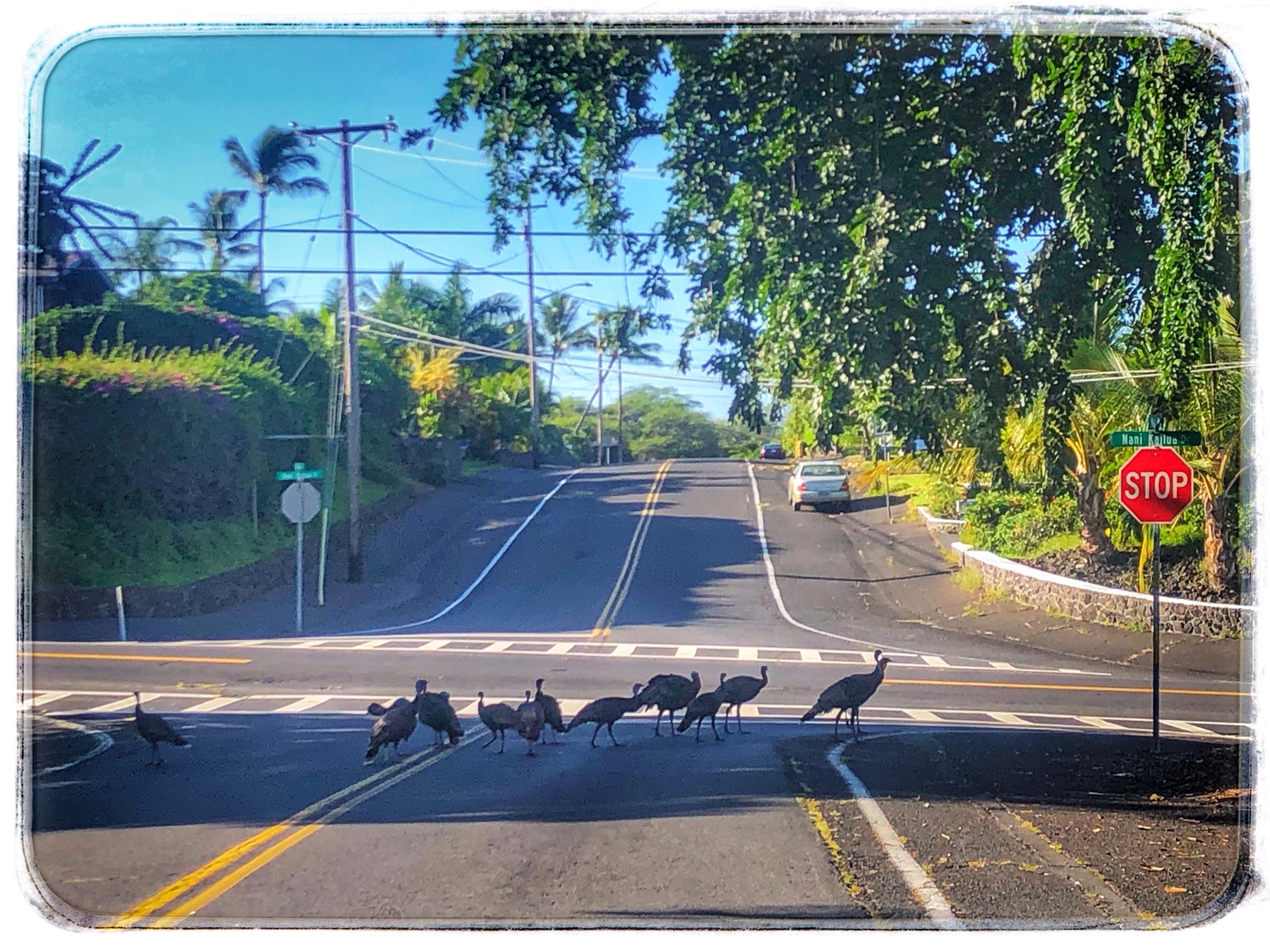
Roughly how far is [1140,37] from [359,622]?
165 inches

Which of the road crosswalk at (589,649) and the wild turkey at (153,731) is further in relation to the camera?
the road crosswalk at (589,649)

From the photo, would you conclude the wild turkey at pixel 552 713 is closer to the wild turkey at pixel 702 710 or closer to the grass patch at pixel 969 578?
the wild turkey at pixel 702 710

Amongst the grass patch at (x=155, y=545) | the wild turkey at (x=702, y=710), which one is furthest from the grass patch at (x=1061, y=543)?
the grass patch at (x=155, y=545)

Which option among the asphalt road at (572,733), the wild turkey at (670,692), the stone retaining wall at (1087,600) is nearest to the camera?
the asphalt road at (572,733)

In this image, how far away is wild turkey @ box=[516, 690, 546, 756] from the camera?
572 centimetres

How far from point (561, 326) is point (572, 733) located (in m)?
2.05

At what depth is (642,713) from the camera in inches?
217

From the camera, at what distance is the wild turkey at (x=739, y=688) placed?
17.7 feet

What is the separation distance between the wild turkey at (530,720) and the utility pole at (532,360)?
121 cm

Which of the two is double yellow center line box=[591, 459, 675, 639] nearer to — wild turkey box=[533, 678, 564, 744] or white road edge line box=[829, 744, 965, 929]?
wild turkey box=[533, 678, 564, 744]

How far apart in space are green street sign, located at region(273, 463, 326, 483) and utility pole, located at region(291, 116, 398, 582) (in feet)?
0.52

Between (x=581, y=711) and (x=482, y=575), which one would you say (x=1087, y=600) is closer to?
(x=581, y=711)

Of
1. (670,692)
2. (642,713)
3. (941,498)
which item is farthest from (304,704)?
(941,498)

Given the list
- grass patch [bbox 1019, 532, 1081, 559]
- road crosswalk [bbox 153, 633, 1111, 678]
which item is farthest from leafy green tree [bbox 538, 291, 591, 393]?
grass patch [bbox 1019, 532, 1081, 559]
